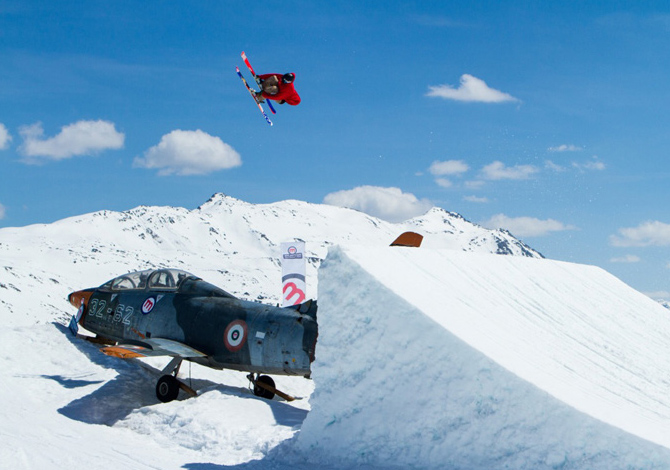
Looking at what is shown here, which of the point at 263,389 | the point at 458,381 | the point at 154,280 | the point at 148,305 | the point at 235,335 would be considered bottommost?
the point at 263,389

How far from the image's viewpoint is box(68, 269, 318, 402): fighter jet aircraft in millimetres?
14133

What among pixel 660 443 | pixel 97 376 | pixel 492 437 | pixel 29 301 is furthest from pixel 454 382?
pixel 29 301

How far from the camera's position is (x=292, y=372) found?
14141 mm

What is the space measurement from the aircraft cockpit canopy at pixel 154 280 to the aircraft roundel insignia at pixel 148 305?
0.38 metres

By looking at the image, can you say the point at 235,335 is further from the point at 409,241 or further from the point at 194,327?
the point at 409,241

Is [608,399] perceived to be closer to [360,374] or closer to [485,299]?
[485,299]

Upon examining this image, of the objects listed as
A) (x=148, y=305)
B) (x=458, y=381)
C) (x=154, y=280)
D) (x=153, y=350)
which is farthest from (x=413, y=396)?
(x=154, y=280)

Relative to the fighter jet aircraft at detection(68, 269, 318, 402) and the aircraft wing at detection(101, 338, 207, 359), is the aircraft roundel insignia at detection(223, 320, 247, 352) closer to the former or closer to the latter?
the fighter jet aircraft at detection(68, 269, 318, 402)

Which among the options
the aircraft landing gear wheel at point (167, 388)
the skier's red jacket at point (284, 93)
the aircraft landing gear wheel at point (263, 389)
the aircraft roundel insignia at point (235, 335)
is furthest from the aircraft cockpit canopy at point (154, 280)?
the skier's red jacket at point (284, 93)

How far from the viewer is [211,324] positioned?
15.4m

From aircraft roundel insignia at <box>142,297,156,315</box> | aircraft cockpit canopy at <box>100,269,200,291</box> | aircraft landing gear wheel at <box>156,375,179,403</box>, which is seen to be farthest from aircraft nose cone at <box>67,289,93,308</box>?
aircraft landing gear wheel at <box>156,375,179,403</box>

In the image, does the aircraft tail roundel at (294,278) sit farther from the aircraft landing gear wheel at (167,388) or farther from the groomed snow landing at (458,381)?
the groomed snow landing at (458,381)

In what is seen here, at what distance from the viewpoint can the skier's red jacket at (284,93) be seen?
2491 centimetres

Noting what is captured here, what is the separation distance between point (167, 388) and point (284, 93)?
14310mm
